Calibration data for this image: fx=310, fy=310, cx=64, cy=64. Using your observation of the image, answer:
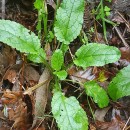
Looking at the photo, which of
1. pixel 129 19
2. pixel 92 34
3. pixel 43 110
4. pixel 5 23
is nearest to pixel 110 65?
pixel 92 34

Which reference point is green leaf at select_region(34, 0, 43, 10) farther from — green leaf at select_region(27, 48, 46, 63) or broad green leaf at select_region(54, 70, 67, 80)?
broad green leaf at select_region(54, 70, 67, 80)

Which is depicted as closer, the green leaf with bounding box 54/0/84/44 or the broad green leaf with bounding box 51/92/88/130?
the broad green leaf with bounding box 51/92/88/130

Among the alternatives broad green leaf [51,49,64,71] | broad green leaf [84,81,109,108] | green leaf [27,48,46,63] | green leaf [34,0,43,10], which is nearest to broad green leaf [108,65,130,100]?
broad green leaf [84,81,109,108]

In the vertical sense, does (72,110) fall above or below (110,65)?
below

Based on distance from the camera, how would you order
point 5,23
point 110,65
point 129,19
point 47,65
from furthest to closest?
point 129,19 → point 110,65 → point 47,65 → point 5,23

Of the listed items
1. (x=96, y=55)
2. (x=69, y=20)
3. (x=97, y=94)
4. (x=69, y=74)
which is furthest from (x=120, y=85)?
(x=69, y=20)

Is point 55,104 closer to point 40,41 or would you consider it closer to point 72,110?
point 72,110

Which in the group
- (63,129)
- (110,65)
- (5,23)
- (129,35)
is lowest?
(63,129)
